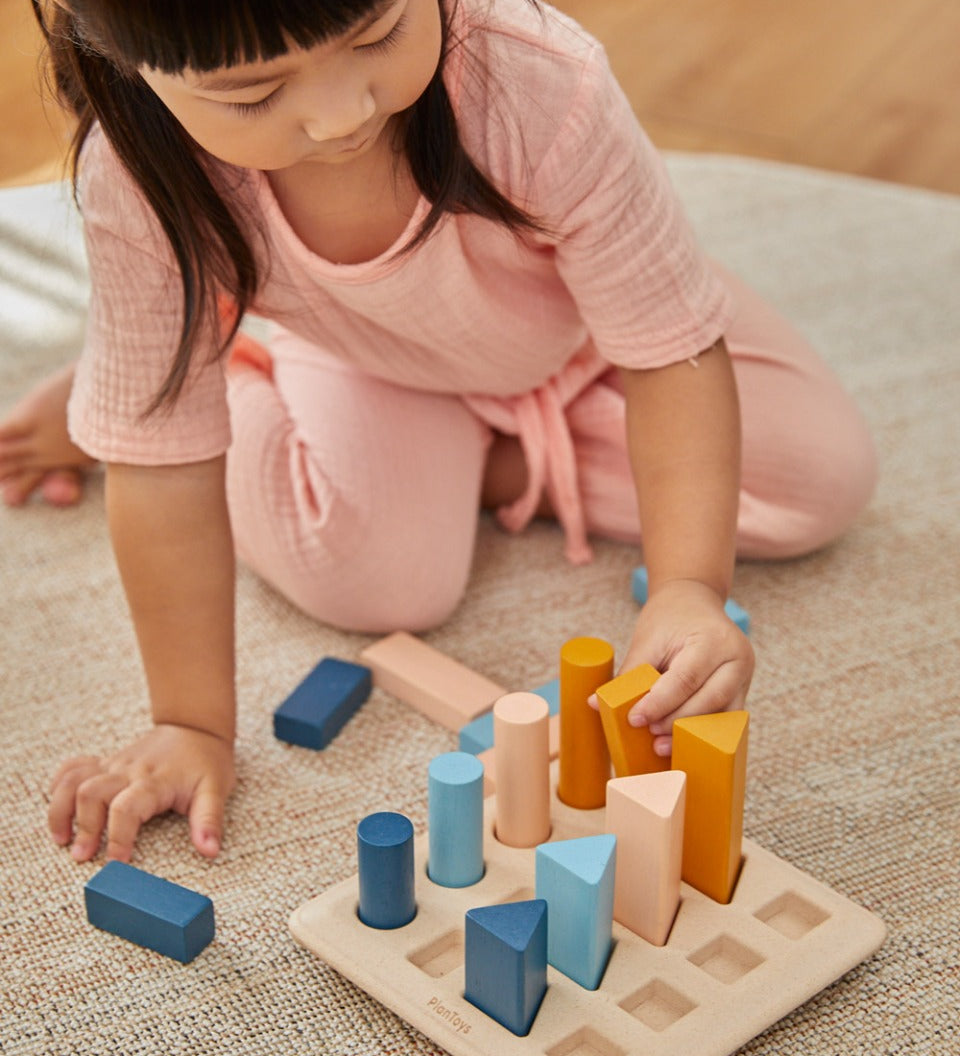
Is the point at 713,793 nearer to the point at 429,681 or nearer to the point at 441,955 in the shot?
the point at 441,955

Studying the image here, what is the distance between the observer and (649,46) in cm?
215

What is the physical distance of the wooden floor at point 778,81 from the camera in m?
1.84

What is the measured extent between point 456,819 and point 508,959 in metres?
0.10

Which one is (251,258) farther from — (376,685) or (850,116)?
(850,116)

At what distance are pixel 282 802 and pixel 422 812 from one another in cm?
9

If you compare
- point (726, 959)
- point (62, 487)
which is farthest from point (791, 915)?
point (62, 487)

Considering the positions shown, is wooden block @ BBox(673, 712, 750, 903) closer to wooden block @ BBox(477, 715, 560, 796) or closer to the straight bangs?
wooden block @ BBox(477, 715, 560, 796)

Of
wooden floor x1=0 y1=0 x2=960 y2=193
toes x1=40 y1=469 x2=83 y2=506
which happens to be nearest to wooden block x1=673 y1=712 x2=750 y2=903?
toes x1=40 y1=469 x2=83 y2=506

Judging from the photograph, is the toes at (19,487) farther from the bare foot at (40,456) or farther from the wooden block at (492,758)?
the wooden block at (492,758)

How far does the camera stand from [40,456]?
1163 millimetres

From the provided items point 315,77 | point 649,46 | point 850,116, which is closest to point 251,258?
point 315,77

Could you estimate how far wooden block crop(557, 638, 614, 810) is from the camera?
0.72 metres

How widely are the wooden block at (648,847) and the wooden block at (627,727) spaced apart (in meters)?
0.03

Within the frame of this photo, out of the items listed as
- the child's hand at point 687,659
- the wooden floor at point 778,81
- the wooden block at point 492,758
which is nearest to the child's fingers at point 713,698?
the child's hand at point 687,659
